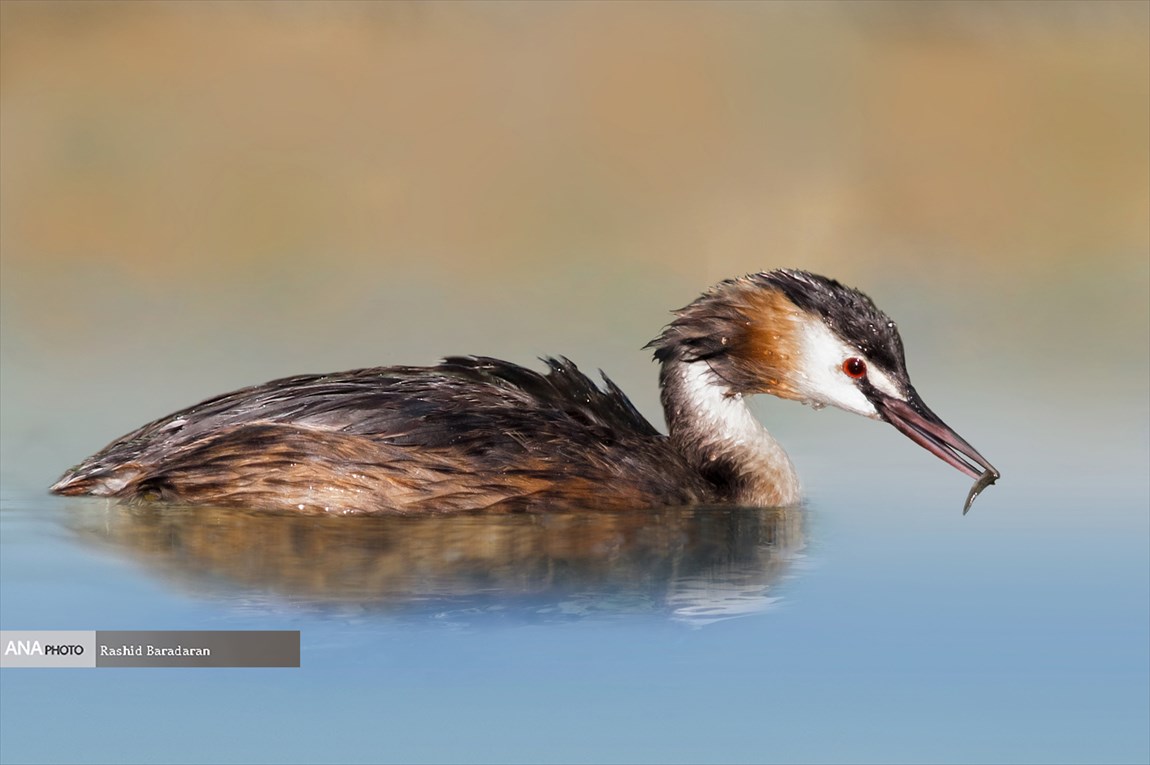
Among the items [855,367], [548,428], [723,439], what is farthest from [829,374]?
[548,428]

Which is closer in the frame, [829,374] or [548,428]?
[548,428]

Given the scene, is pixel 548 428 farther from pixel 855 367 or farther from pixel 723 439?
pixel 855 367

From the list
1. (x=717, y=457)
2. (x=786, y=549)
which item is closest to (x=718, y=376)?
(x=717, y=457)

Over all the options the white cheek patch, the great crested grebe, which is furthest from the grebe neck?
the white cheek patch

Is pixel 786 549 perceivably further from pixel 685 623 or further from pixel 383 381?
pixel 383 381

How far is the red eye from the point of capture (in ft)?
21.0

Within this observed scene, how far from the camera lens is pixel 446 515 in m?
6.07

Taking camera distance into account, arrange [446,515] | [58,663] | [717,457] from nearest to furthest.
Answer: [58,663]
[446,515]
[717,457]

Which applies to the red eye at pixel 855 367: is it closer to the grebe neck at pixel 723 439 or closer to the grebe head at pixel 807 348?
the grebe head at pixel 807 348

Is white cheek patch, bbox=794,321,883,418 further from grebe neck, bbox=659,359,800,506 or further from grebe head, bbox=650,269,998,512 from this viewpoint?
grebe neck, bbox=659,359,800,506

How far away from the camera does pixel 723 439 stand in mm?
6527

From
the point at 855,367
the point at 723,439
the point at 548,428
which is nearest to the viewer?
the point at 548,428

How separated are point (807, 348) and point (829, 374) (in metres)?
0.12

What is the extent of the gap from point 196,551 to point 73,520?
0.69m
